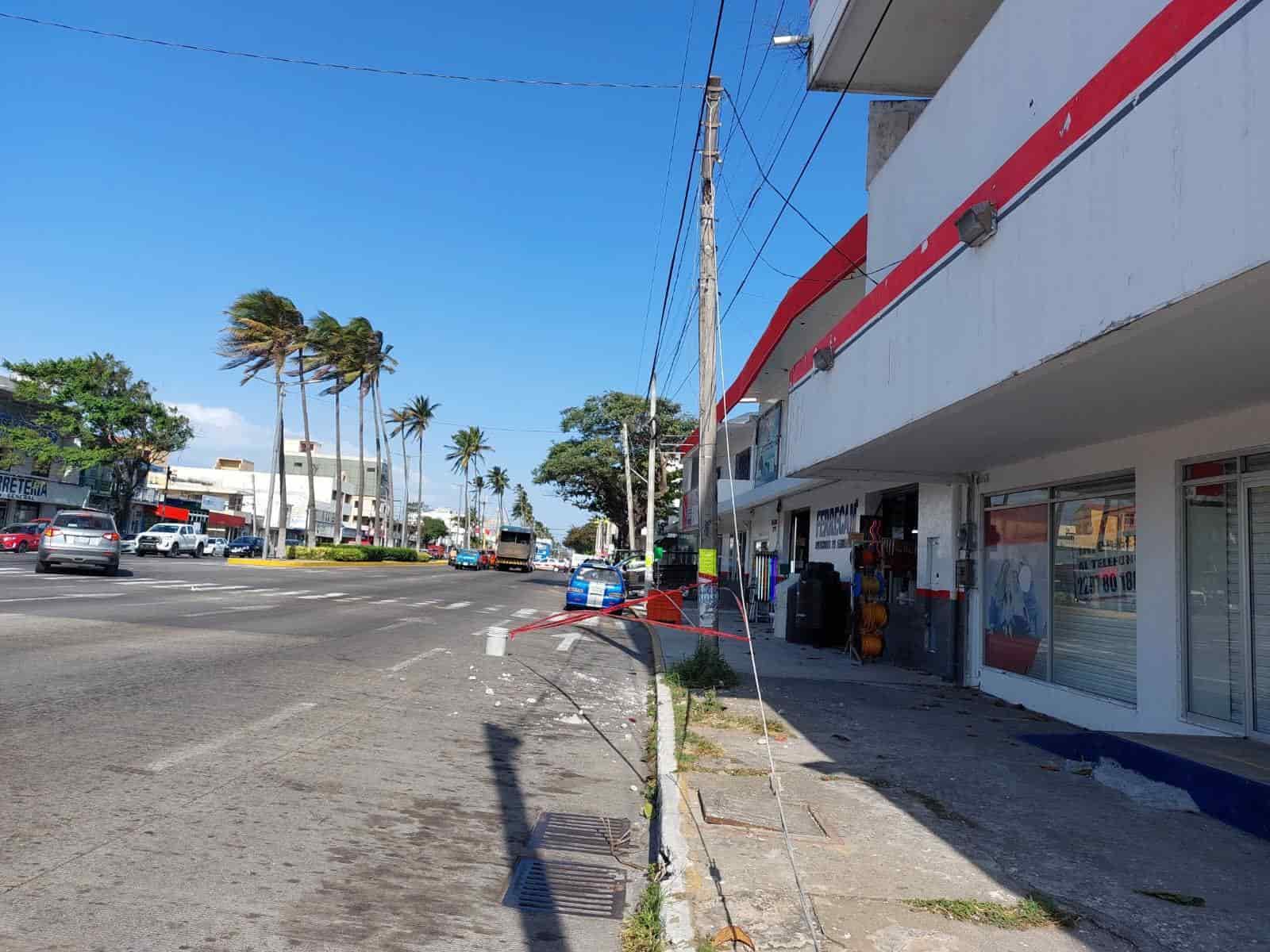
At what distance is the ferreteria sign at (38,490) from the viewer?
5022cm

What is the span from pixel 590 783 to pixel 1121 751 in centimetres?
425

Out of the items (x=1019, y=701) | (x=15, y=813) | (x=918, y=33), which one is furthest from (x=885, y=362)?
(x=15, y=813)

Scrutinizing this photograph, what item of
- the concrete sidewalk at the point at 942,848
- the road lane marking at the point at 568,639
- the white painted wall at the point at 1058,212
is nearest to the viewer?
the concrete sidewalk at the point at 942,848

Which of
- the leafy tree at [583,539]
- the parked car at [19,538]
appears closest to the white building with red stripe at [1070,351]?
the parked car at [19,538]

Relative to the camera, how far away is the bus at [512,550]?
66.9 m

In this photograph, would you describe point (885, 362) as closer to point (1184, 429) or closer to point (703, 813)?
point (1184, 429)

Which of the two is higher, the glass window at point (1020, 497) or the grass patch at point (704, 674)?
the glass window at point (1020, 497)

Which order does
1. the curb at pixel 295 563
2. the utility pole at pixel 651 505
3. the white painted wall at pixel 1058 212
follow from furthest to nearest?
1. the curb at pixel 295 563
2. the utility pole at pixel 651 505
3. the white painted wall at pixel 1058 212

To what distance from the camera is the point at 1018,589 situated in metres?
12.1

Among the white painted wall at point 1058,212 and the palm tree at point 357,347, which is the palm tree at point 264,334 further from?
the white painted wall at point 1058,212

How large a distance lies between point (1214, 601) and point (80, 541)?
25.7 meters

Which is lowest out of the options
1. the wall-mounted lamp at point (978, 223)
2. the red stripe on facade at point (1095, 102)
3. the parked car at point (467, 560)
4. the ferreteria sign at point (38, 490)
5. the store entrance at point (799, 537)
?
the parked car at point (467, 560)

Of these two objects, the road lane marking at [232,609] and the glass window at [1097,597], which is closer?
the glass window at [1097,597]

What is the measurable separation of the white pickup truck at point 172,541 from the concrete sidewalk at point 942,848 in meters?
47.7
